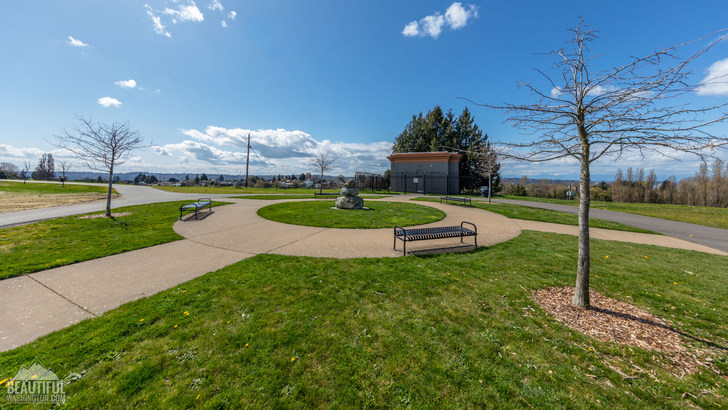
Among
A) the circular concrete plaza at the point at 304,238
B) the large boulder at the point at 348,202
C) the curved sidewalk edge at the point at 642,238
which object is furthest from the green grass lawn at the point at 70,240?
the curved sidewalk edge at the point at 642,238

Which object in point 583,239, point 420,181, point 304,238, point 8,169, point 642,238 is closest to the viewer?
point 583,239

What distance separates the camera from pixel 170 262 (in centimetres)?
482

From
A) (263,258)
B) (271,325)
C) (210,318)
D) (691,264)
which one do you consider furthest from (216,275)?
(691,264)

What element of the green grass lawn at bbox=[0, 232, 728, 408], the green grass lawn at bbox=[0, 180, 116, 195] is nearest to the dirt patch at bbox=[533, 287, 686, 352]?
the green grass lawn at bbox=[0, 232, 728, 408]

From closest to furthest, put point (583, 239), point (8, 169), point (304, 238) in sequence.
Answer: point (583, 239) < point (304, 238) < point (8, 169)

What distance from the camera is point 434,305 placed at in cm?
336

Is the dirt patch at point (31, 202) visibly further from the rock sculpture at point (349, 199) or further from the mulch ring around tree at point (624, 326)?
the mulch ring around tree at point (624, 326)

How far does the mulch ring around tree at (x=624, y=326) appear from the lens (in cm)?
246

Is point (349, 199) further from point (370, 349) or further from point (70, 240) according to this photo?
point (370, 349)

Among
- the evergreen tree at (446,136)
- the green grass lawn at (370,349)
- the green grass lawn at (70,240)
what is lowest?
the green grass lawn at (370,349)

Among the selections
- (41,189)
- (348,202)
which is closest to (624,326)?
(348,202)

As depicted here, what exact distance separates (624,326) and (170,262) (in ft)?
25.2

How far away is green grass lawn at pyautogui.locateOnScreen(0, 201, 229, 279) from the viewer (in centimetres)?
460

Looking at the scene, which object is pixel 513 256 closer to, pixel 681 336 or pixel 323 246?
pixel 681 336
